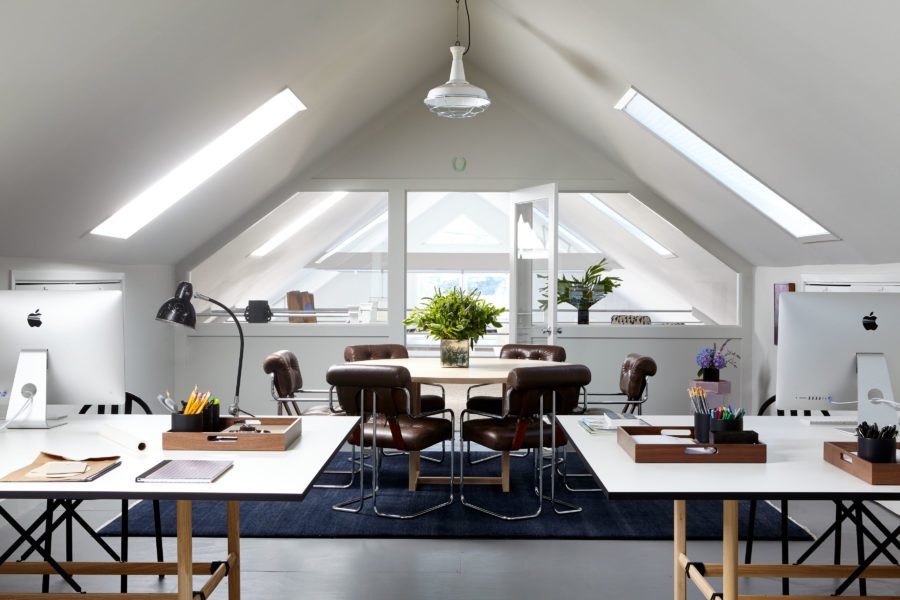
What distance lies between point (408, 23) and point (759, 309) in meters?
3.89

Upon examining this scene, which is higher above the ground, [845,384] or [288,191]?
[288,191]

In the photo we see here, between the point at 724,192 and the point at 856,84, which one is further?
the point at 724,192

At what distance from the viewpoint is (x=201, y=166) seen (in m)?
5.77

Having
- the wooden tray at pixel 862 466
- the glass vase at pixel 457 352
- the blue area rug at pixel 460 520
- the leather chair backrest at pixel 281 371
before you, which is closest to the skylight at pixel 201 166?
the leather chair backrest at pixel 281 371

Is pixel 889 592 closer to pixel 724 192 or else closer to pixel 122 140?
pixel 724 192

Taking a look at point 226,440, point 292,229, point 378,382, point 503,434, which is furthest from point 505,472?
point 292,229

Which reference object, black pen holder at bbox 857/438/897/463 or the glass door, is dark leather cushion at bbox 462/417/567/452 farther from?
black pen holder at bbox 857/438/897/463

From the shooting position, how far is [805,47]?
10.1ft

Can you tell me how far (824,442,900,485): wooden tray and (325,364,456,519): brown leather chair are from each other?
228cm

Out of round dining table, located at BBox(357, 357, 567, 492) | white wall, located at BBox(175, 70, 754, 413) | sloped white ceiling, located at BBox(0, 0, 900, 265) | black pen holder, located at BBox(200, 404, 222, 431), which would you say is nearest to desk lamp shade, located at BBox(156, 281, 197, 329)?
black pen holder, located at BBox(200, 404, 222, 431)

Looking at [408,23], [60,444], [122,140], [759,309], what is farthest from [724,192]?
[60,444]

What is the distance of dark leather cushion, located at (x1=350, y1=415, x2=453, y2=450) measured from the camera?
14.5ft

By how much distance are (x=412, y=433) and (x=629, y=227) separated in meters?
4.33

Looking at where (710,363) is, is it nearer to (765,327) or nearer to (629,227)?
(765,327)
